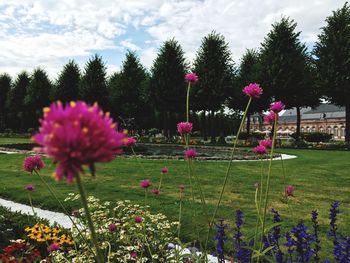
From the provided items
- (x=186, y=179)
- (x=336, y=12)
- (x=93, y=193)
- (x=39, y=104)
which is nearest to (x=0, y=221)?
(x=93, y=193)

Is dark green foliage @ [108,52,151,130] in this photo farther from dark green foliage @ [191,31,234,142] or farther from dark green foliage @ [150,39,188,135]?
dark green foliage @ [191,31,234,142]

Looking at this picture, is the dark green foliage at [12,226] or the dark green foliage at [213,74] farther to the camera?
the dark green foliage at [213,74]

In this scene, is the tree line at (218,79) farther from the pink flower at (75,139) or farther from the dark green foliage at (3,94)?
the pink flower at (75,139)

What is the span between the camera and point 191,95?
39.8 metres

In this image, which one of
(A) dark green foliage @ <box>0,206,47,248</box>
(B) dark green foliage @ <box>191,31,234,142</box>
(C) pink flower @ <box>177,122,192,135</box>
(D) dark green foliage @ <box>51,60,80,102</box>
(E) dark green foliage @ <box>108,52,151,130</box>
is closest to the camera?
(C) pink flower @ <box>177,122,192,135</box>

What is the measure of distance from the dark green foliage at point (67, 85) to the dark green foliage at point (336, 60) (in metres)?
32.2

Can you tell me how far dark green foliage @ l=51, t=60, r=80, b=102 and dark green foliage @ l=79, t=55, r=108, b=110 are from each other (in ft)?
11.1

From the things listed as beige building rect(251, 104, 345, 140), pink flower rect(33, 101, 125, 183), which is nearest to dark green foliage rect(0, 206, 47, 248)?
pink flower rect(33, 101, 125, 183)

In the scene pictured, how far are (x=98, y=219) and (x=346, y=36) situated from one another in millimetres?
33430

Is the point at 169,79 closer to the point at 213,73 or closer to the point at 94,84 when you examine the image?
the point at 213,73

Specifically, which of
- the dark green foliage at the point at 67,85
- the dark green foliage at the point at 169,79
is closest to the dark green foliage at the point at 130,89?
the dark green foliage at the point at 169,79

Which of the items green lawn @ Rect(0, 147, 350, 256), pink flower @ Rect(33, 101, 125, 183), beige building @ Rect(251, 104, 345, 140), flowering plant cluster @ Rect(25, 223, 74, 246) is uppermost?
beige building @ Rect(251, 104, 345, 140)

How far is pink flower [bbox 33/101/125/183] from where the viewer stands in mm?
986

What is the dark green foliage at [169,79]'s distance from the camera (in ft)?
134
